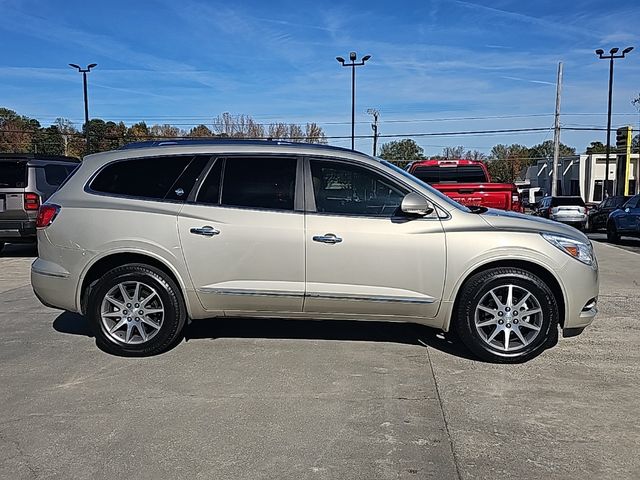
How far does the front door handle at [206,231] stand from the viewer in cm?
514

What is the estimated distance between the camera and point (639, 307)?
7496 millimetres

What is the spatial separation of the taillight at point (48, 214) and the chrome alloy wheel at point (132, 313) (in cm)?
88

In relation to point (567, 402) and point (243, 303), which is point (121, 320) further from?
point (567, 402)

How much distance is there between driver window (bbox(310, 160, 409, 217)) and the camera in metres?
5.16

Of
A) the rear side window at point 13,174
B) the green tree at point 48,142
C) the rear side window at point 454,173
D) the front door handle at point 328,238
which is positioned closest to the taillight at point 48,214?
the front door handle at point 328,238

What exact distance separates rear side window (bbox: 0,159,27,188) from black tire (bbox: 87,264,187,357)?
7.05m

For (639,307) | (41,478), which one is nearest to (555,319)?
(639,307)

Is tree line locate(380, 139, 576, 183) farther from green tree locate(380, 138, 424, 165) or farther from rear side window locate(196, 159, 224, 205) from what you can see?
rear side window locate(196, 159, 224, 205)

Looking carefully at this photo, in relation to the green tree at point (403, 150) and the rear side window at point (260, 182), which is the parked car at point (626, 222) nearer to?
the rear side window at point (260, 182)

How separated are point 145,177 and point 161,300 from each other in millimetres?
1152

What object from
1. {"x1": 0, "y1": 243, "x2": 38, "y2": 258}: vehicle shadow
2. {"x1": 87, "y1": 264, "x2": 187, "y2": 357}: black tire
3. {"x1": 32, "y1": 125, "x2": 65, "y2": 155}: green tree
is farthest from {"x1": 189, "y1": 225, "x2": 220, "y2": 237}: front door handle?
{"x1": 32, "y1": 125, "x2": 65, "y2": 155}: green tree

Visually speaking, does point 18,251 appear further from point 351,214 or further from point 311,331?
point 351,214

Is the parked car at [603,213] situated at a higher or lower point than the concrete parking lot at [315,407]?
higher

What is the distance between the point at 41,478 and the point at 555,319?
4087 millimetres
